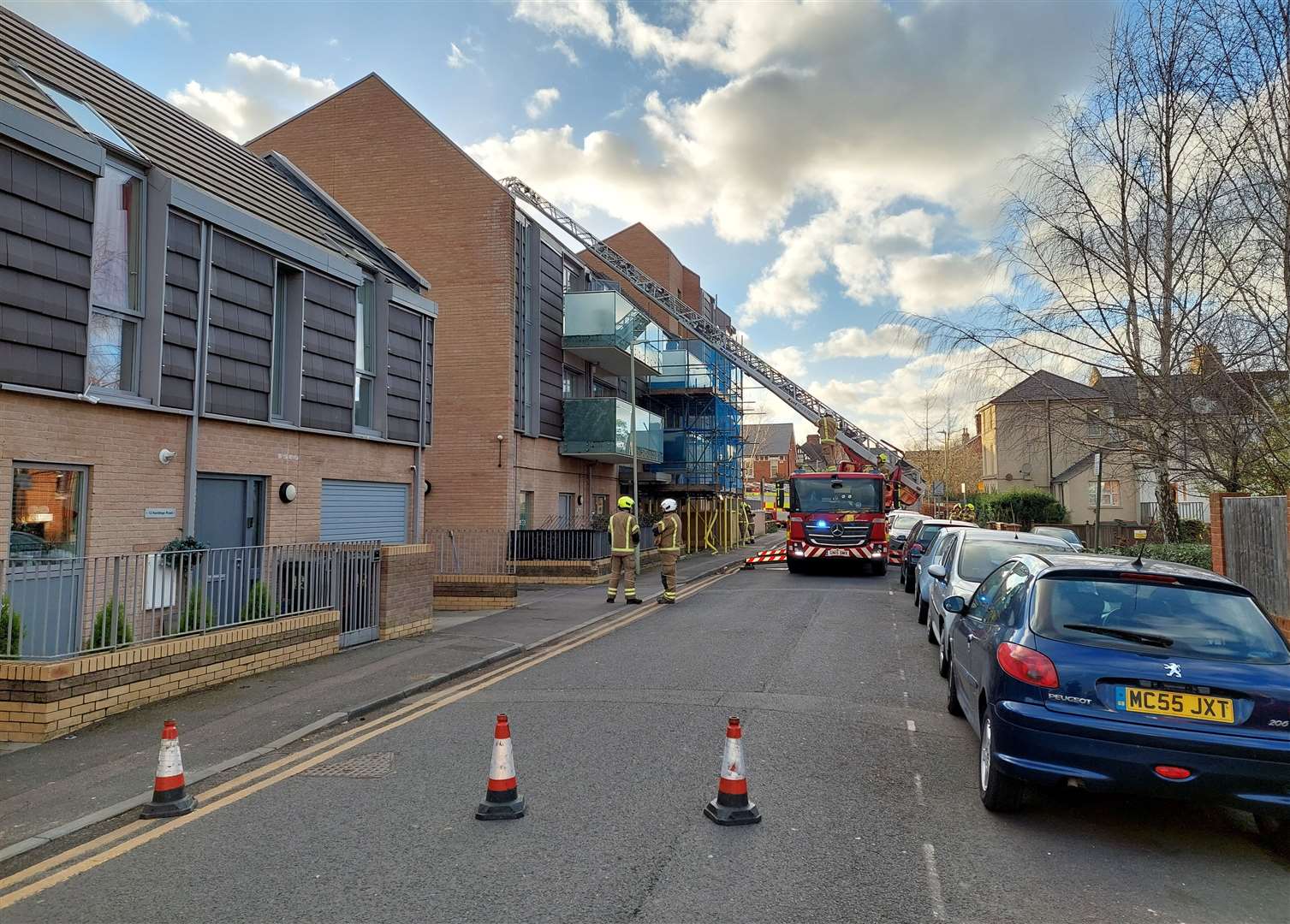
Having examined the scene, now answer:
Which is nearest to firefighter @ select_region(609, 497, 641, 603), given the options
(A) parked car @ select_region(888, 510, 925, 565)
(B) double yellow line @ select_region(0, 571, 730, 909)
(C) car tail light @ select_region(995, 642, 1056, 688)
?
(B) double yellow line @ select_region(0, 571, 730, 909)

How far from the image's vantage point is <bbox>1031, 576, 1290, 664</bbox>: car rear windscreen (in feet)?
15.1

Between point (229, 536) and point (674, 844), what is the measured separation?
8563 millimetres

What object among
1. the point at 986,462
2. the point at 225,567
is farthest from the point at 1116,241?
the point at 986,462

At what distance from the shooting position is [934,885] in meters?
4.02

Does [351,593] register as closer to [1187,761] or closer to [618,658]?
[618,658]

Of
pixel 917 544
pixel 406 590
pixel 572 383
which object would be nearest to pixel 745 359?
pixel 572 383

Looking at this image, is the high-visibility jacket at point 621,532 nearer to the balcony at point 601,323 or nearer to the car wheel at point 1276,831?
the balcony at point 601,323

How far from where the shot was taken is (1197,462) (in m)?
14.0

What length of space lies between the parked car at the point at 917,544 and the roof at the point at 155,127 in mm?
12026

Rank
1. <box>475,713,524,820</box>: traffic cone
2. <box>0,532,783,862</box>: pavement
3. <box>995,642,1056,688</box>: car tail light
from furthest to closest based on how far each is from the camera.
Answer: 1. <box>0,532,783,862</box>: pavement
2. <box>475,713,524,820</box>: traffic cone
3. <box>995,642,1056,688</box>: car tail light

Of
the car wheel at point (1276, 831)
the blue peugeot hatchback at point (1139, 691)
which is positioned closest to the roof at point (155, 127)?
the blue peugeot hatchback at point (1139, 691)

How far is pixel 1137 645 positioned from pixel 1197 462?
11.4 meters

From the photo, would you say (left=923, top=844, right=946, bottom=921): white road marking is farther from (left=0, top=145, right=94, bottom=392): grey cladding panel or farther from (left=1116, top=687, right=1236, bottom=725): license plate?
(left=0, top=145, right=94, bottom=392): grey cladding panel

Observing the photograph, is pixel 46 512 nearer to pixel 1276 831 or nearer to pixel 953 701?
pixel 953 701
